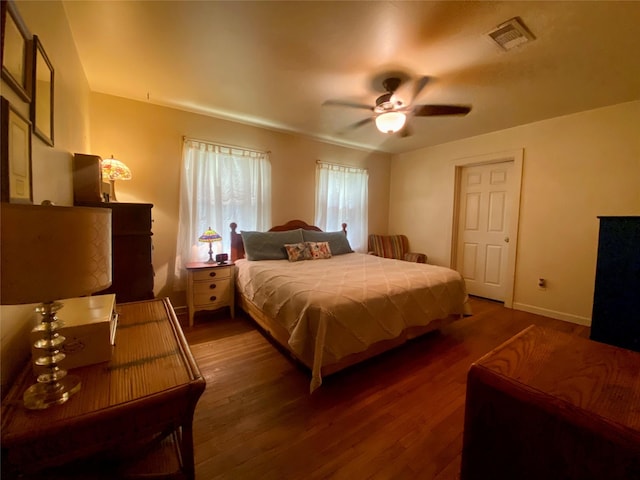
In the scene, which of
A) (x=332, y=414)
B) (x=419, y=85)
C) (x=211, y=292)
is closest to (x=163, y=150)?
(x=211, y=292)

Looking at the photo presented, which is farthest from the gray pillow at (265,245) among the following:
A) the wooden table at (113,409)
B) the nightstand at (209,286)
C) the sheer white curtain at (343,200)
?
the wooden table at (113,409)

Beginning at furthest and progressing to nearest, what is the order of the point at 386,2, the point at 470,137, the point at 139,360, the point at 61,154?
the point at 470,137
the point at 61,154
the point at 386,2
the point at 139,360

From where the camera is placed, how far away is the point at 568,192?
312 cm

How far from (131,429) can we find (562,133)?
179 inches

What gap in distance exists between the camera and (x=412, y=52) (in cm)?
196

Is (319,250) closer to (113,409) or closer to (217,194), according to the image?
(217,194)

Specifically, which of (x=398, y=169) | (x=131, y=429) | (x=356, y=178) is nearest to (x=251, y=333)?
(x=131, y=429)

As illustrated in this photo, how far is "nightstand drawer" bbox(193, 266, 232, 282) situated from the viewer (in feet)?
9.51

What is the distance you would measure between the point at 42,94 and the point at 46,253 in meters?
1.22

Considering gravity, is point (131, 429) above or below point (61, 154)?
below

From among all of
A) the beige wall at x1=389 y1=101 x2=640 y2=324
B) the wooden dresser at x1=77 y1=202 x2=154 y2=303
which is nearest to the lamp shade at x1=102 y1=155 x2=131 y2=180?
the wooden dresser at x1=77 y1=202 x2=154 y2=303

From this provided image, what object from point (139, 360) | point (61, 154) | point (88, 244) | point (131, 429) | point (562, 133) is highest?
point (562, 133)

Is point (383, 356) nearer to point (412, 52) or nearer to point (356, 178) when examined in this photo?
point (412, 52)

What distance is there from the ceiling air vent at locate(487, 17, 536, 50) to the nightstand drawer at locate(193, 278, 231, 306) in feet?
10.5
